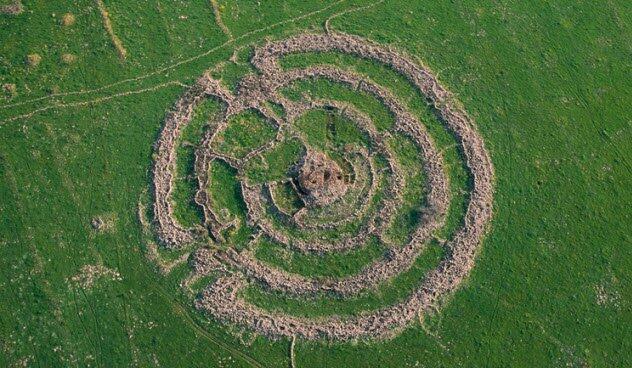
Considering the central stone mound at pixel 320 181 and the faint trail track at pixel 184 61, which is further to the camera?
the faint trail track at pixel 184 61

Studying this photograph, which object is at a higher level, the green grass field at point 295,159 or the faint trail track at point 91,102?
the faint trail track at point 91,102

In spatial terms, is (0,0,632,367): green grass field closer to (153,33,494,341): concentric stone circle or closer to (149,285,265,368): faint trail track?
(149,285,265,368): faint trail track

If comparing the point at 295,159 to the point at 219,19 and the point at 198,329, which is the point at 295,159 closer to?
the point at 219,19

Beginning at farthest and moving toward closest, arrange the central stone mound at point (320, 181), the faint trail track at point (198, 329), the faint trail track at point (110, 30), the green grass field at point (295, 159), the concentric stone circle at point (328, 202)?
the faint trail track at point (110, 30), the central stone mound at point (320, 181), the concentric stone circle at point (328, 202), the green grass field at point (295, 159), the faint trail track at point (198, 329)

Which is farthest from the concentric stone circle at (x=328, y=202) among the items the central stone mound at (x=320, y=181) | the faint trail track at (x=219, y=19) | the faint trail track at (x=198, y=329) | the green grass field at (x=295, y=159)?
the faint trail track at (x=219, y=19)

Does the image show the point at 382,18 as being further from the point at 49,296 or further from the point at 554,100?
the point at 49,296

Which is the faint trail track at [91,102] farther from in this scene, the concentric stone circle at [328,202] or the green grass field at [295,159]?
the concentric stone circle at [328,202]
